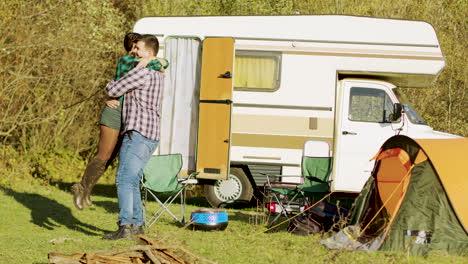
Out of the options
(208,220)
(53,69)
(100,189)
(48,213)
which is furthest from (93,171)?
(53,69)

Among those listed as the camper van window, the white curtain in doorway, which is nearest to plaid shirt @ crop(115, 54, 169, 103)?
the white curtain in doorway

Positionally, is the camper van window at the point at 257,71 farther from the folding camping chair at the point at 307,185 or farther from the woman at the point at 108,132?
the woman at the point at 108,132

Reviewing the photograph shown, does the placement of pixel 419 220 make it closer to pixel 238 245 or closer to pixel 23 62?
pixel 238 245

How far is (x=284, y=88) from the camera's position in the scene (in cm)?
1133

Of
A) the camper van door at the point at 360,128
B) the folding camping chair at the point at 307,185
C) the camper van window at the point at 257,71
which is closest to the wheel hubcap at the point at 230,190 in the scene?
the folding camping chair at the point at 307,185

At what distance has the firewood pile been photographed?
17.4 ft

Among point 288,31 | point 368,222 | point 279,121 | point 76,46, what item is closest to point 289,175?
point 279,121

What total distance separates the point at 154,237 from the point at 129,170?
0.69m

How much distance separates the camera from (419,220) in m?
7.40

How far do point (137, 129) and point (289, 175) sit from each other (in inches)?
162

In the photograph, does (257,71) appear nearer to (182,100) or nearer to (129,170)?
(182,100)

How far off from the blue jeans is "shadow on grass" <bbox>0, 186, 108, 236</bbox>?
1.01 m

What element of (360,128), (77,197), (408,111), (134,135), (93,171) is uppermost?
(408,111)

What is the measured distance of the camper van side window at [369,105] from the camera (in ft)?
36.6
